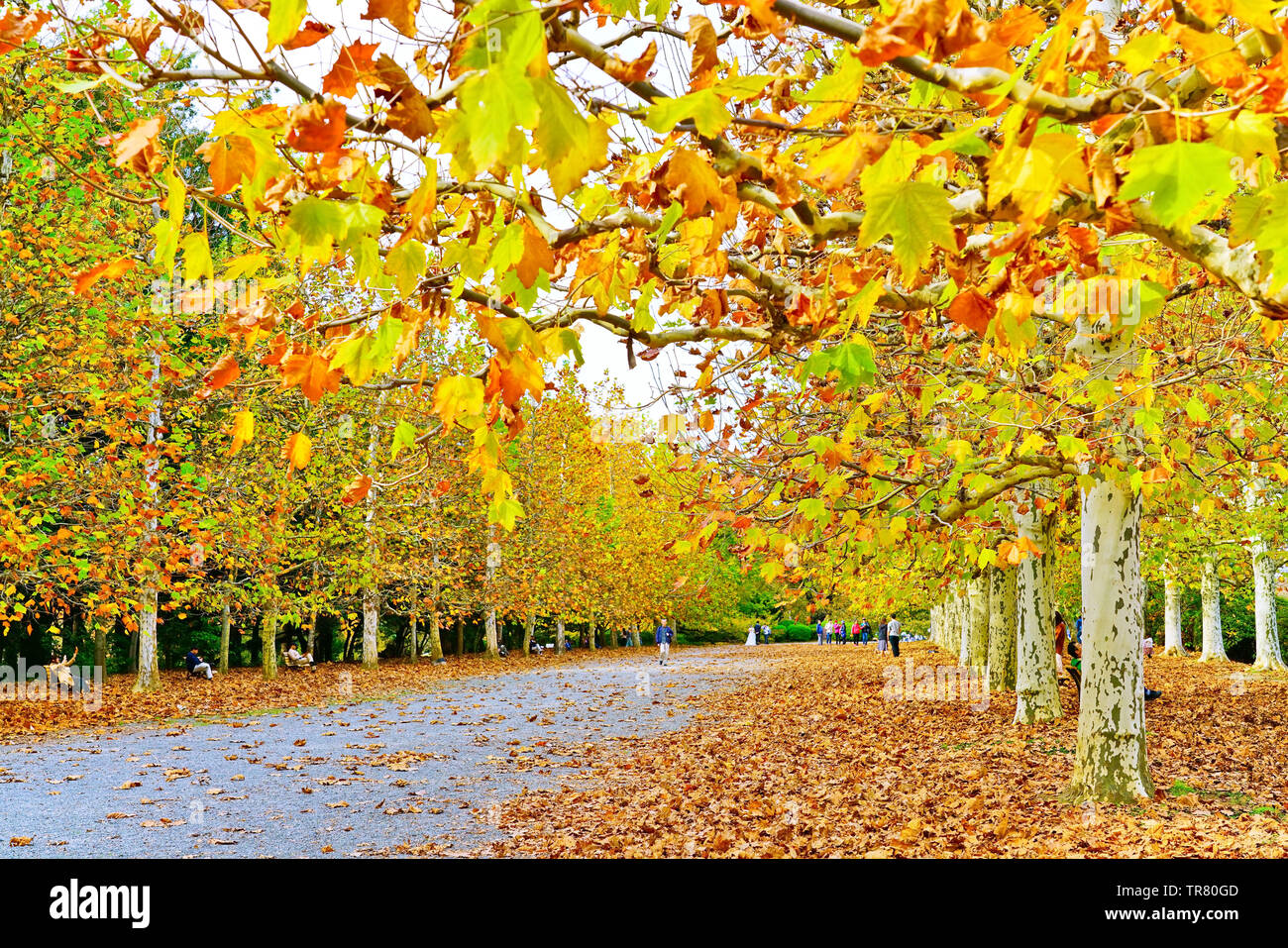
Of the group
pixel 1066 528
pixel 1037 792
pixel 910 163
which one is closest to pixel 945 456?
pixel 1037 792

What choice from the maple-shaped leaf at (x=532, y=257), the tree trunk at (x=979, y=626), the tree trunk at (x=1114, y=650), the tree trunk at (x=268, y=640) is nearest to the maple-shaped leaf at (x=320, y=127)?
the maple-shaped leaf at (x=532, y=257)

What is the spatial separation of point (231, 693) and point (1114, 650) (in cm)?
1751

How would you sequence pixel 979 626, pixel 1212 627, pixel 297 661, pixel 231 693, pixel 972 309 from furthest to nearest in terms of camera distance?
pixel 1212 627
pixel 297 661
pixel 979 626
pixel 231 693
pixel 972 309

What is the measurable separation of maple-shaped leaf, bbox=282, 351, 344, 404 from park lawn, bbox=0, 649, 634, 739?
41.0 ft

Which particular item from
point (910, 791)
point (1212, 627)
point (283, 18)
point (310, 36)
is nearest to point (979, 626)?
point (910, 791)

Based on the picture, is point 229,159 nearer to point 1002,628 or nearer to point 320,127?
point 320,127

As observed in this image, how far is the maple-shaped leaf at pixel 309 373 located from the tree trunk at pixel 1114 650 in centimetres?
651

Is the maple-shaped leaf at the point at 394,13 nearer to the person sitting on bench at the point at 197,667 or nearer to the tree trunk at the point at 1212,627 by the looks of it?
the person sitting on bench at the point at 197,667

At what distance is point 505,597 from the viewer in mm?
30969

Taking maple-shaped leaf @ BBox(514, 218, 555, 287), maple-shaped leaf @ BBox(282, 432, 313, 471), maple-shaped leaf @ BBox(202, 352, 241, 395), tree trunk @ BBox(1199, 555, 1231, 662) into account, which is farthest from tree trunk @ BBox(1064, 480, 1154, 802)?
tree trunk @ BBox(1199, 555, 1231, 662)

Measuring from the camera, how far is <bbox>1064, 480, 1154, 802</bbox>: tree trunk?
7.20 m

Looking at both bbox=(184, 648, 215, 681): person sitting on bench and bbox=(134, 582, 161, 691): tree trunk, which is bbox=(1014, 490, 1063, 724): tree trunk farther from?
bbox=(184, 648, 215, 681): person sitting on bench

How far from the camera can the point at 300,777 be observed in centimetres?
943

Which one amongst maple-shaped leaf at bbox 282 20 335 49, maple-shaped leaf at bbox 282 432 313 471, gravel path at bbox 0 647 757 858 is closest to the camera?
maple-shaped leaf at bbox 282 20 335 49
